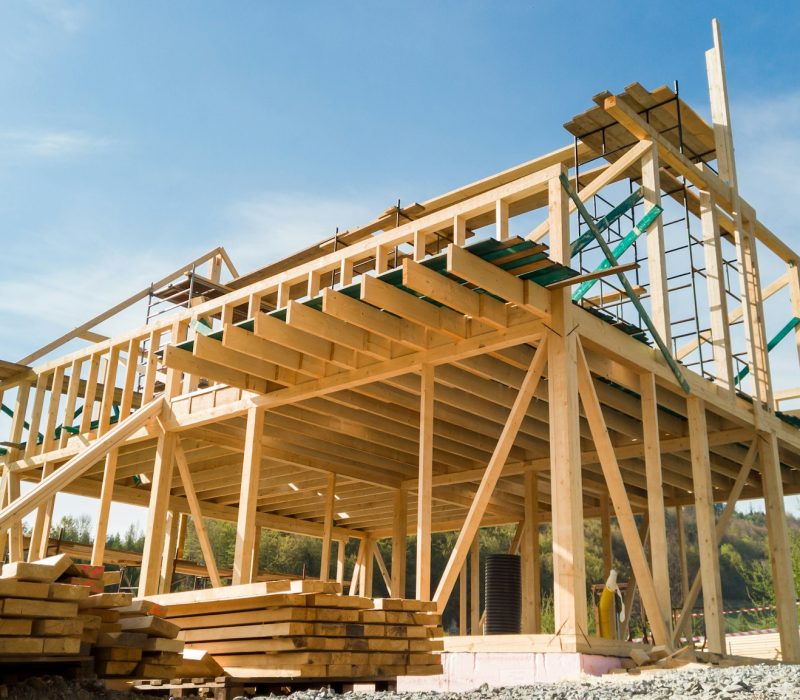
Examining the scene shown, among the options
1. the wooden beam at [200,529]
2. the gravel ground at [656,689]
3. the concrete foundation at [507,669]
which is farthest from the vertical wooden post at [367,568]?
the gravel ground at [656,689]

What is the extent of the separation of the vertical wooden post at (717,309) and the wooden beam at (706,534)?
3.53 feet

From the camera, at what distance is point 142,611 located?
746 centimetres

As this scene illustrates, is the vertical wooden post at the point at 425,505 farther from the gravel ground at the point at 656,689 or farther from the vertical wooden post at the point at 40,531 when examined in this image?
the vertical wooden post at the point at 40,531

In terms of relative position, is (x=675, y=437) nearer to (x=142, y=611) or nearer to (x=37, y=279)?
(x=142, y=611)

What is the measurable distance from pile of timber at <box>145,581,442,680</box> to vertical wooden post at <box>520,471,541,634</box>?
7.02 m

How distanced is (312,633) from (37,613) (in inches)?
92.2

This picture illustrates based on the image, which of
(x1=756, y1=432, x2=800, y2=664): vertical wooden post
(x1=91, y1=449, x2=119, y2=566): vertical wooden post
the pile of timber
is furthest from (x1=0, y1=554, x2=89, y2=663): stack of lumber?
(x1=756, y1=432, x2=800, y2=664): vertical wooden post

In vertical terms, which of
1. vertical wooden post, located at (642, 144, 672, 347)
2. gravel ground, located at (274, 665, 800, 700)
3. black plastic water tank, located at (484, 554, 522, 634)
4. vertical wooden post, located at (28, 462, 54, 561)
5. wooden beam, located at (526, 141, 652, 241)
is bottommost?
gravel ground, located at (274, 665, 800, 700)

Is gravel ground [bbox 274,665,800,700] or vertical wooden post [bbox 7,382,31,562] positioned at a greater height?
vertical wooden post [bbox 7,382,31,562]

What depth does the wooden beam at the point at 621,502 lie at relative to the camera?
392 inches

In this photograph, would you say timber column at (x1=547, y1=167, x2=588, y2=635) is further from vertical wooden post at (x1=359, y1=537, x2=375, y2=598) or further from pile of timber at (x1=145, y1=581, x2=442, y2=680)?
vertical wooden post at (x1=359, y1=537, x2=375, y2=598)

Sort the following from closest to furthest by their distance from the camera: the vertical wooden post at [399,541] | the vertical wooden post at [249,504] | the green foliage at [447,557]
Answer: the vertical wooden post at [249,504], the vertical wooden post at [399,541], the green foliage at [447,557]

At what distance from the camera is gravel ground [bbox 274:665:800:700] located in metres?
6.15

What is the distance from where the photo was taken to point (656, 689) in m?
6.55
